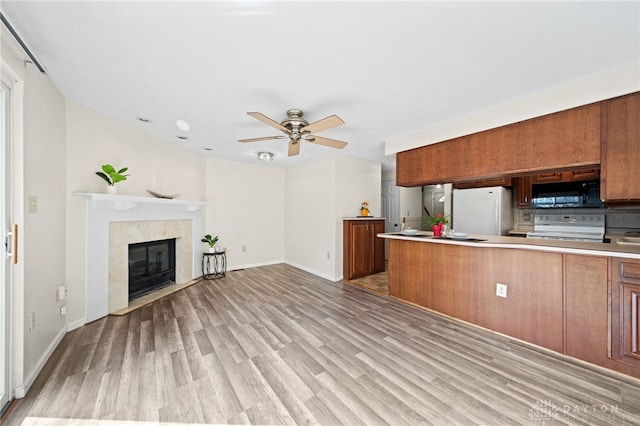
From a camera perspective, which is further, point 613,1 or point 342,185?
point 342,185

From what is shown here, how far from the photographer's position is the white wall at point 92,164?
2.47m

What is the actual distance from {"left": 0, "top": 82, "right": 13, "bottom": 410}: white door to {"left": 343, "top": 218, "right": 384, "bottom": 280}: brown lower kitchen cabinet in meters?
3.76

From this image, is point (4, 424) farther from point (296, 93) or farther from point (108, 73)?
point (296, 93)

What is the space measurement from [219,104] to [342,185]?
8.38ft

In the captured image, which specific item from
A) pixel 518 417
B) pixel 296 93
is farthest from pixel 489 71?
pixel 518 417

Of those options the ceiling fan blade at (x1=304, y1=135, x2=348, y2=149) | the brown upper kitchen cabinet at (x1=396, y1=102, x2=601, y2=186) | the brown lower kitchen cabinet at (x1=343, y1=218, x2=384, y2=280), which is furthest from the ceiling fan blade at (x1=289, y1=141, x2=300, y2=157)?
the brown lower kitchen cabinet at (x1=343, y1=218, x2=384, y2=280)

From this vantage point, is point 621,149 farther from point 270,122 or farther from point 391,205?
point 391,205

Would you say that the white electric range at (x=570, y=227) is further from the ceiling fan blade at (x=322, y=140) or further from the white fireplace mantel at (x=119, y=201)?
the white fireplace mantel at (x=119, y=201)

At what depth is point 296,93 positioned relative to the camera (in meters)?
2.22

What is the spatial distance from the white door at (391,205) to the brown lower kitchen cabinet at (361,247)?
107 cm

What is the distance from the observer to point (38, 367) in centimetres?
180

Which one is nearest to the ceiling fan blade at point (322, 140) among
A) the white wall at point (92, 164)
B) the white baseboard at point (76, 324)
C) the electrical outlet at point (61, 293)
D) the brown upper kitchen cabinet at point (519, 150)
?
the brown upper kitchen cabinet at point (519, 150)

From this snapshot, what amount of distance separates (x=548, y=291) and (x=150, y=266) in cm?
498

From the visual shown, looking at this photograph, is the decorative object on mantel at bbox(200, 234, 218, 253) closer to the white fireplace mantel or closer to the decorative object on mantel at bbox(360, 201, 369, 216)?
the white fireplace mantel
